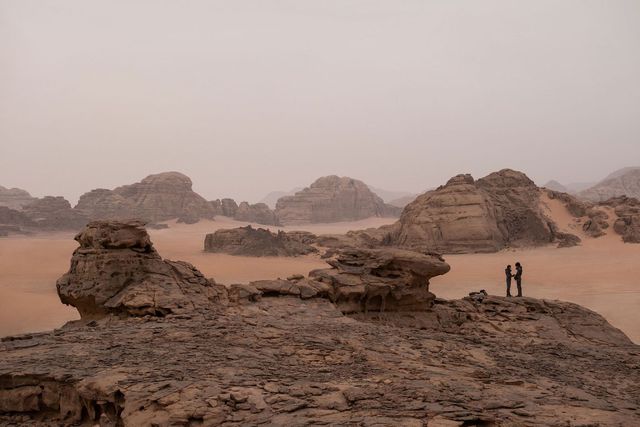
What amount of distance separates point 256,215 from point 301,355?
56.1 metres

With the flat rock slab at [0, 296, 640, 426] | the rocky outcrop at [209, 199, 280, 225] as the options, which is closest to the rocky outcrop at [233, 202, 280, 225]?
the rocky outcrop at [209, 199, 280, 225]

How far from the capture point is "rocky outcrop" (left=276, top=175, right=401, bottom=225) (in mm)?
65688

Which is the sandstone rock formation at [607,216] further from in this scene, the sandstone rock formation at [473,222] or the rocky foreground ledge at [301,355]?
the rocky foreground ledge at [301,355]

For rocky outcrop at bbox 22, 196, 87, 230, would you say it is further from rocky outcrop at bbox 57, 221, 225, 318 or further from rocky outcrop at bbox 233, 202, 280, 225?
rocky outcrop at bbox 57, 221, 225, 318

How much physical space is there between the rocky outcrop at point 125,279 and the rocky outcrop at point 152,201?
45.5 meters

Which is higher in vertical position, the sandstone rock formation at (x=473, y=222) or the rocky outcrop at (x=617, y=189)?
the rocky outcrop at (x=617, y=189)

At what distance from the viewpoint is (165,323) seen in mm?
7172

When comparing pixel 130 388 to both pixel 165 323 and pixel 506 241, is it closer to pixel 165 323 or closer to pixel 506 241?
pixel 165 323

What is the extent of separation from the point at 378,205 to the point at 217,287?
6559 centimetres

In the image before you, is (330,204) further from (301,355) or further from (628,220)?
(301,355)

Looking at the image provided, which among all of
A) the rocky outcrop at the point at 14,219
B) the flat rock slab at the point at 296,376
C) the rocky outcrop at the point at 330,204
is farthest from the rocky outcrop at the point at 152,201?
the flat rock slab at the point at 296,376

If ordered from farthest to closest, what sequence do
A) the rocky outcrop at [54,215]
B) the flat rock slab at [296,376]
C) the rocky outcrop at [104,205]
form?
the rocky outcrop at [104,205] < the rocky outcrop at [54,215] < the flat rock slab at [296,376]

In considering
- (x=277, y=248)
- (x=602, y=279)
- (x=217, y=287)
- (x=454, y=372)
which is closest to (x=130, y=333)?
(x=217, y=287)

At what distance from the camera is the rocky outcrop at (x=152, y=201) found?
5228 cm
